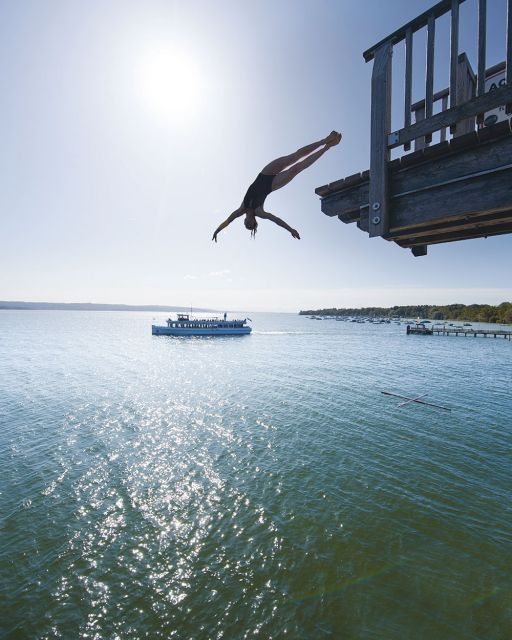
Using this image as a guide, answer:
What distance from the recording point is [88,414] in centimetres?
2175

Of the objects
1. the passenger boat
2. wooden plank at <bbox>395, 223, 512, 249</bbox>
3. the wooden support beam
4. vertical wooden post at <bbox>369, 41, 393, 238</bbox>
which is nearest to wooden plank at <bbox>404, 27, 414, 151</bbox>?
vertical wooden post at <bbox>369, 41, 393, 238</bbox>

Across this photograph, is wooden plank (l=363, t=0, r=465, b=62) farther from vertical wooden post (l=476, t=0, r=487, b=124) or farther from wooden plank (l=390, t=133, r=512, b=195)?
wooden plank (l=390, t=133, r=512, b=195)

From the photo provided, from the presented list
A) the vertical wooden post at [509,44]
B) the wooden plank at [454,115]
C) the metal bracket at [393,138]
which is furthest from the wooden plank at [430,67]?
the vertical wooden post at [509,44]

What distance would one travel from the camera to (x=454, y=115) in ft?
10.6

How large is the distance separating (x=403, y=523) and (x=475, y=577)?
7.59 feet

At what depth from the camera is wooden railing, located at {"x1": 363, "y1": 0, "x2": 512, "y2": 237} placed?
3.02 meters

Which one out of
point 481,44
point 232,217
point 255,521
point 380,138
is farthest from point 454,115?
point 255,521

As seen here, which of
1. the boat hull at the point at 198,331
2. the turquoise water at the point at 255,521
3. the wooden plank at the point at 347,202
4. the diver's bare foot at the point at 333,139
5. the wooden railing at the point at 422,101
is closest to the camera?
the wooden railing at the point at 422,101

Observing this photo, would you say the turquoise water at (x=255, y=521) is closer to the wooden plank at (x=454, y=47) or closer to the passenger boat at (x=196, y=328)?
the wooden plank at (x=454, y=47)

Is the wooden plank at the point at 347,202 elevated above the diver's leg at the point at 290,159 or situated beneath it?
situated beneath

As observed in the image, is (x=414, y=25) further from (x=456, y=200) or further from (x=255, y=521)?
(x=255, y=521)

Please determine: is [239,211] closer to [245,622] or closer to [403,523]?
[245,622]

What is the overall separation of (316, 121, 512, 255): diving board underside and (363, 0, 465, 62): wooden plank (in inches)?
59.5

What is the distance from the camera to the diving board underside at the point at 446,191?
307 cm
